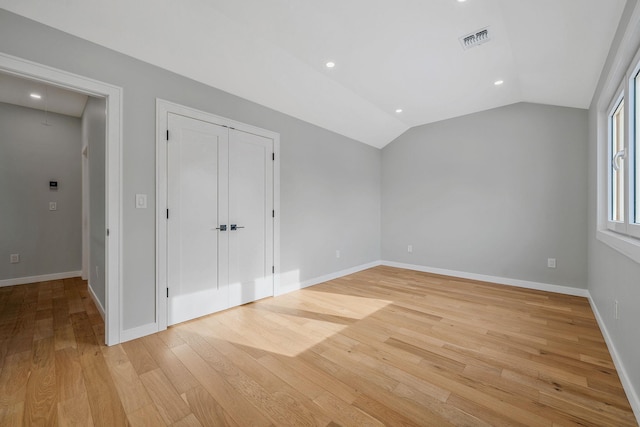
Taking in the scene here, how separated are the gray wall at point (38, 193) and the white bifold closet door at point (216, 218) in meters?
3.27

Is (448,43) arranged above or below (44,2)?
above

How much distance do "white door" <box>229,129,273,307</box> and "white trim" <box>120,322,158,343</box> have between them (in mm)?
806

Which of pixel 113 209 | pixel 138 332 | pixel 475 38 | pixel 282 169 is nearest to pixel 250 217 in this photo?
pixel 282 169

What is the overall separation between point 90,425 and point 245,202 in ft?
7.22

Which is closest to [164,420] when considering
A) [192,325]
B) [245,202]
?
[192,325]

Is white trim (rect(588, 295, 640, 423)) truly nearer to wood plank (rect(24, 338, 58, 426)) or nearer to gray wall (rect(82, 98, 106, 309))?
wood plank (rect(24, 338, 58, 426))

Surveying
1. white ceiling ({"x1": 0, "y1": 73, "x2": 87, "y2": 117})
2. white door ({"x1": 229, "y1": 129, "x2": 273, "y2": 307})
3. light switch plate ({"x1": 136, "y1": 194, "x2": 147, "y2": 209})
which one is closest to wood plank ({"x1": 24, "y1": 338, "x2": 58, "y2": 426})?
light switch plate ({"x1": 136, "y1": 194, "x2": 147, "y2": 209})

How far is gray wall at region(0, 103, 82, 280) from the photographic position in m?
3.83

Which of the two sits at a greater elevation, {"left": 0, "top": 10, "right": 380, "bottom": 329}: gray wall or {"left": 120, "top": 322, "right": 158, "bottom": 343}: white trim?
{"left": 0, "top": 10, "right": 380, "bottom": 329}: gray wall

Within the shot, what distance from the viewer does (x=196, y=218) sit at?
2.72 metres

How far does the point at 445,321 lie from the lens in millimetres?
2707

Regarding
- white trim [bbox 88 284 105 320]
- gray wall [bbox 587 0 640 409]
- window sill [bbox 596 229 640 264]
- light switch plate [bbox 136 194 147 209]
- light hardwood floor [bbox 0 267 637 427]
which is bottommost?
light hardwood floor [bbox 0 267 637 427]

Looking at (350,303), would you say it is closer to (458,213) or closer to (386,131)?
(458,213)

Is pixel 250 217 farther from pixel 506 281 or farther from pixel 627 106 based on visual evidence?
pixel 506 281
